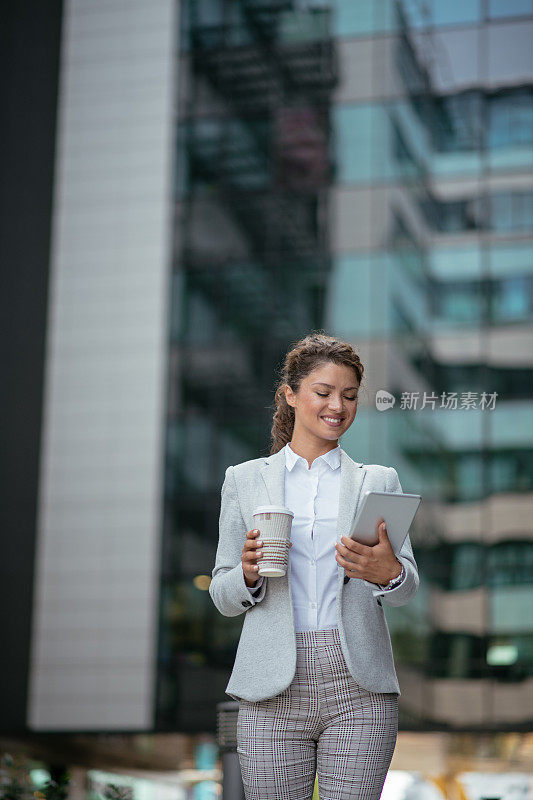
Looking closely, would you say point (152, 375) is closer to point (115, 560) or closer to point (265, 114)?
point (115, 560)

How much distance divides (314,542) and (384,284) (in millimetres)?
12106

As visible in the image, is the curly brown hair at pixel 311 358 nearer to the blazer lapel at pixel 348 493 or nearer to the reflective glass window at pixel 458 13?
the blazer lapel at pixel 348 493

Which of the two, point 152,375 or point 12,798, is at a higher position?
point 152,375

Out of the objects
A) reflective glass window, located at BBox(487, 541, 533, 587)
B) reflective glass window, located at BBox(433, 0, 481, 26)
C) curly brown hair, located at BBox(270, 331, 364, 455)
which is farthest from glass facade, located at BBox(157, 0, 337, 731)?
curly brown hair, located at BBox(270, 331, 364, 455)

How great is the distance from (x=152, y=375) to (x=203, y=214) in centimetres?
217

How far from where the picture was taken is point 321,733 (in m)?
2.05

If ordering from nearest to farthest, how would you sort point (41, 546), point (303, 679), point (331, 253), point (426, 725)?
point (303, 679) < point (426, 725) < point (331, 253) < point (41, 546)

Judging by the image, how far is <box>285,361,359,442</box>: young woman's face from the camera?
2156mm

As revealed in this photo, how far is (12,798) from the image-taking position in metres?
4.65

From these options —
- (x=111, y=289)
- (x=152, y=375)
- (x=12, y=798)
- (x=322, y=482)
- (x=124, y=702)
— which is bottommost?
(x=124, y=702)

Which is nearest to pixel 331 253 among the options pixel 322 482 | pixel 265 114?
pixel 265 114

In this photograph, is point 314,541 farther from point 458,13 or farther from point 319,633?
point 458,13

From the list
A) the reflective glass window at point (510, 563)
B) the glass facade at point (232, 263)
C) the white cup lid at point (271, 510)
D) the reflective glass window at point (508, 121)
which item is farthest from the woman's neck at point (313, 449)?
the reflective glass window at point (508, 121)

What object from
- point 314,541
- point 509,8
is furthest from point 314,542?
point 509,8
